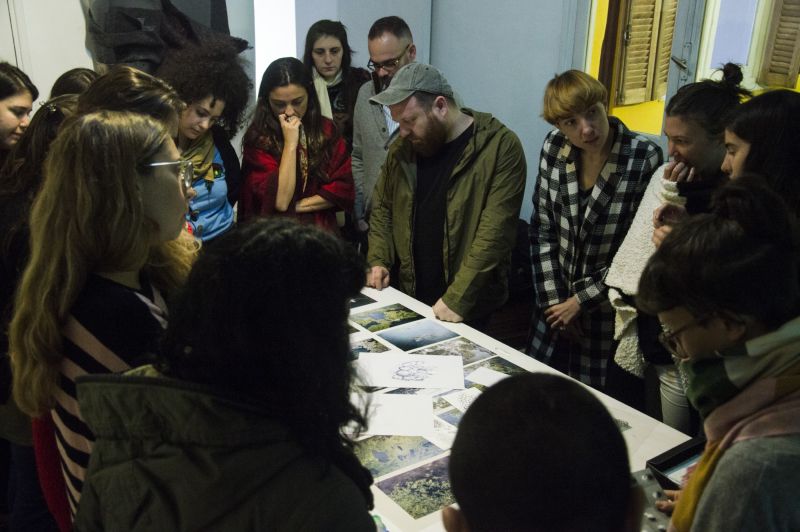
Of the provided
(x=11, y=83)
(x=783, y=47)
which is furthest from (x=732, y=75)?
(x=11, y=83)

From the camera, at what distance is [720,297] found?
108cm

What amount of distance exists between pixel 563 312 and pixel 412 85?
989mm

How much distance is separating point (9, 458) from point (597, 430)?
7.46ft

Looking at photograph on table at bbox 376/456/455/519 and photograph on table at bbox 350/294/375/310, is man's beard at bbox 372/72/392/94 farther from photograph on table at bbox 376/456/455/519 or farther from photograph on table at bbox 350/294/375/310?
photograph on table at bbox 376/456/455/519

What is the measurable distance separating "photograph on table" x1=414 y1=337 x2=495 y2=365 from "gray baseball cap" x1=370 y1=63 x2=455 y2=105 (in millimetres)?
947

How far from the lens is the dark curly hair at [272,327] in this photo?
882 millimetres

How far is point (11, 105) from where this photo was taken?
2.33 m

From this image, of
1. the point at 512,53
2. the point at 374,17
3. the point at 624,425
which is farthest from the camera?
the point at 374,17

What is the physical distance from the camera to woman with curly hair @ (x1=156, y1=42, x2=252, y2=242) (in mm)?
2670

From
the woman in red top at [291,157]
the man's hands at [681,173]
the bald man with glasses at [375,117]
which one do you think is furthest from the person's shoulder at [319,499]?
the bald man with glasses at [375,117]

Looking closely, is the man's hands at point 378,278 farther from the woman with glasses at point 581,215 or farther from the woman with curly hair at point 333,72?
the woman with curly hair at point 333,72

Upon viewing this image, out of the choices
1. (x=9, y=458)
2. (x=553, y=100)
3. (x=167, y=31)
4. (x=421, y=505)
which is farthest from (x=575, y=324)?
(x=167, y=31)

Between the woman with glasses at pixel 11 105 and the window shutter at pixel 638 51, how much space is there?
10.1 ft

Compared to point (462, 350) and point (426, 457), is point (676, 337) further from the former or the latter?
point (462, 350)
